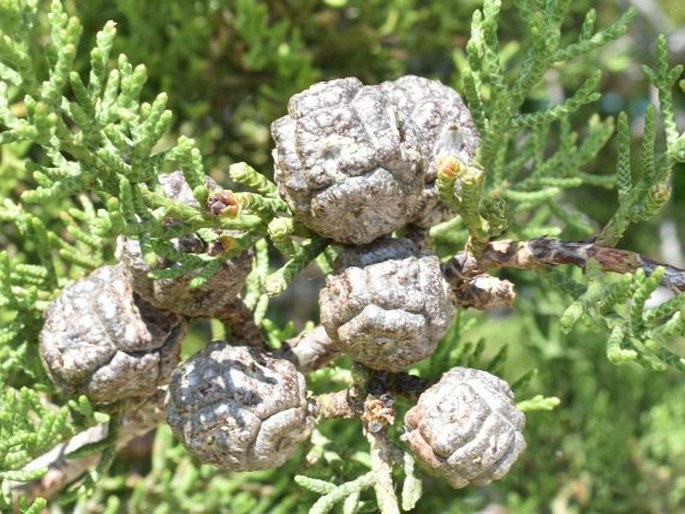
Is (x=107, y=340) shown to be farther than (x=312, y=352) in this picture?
No

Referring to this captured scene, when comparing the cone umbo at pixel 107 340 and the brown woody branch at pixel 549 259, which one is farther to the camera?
the cone umbo at pixel 107 340

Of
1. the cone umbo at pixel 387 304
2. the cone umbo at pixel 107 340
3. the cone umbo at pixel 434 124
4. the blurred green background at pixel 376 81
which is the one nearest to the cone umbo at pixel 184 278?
the cone umbo at pixel 107 340

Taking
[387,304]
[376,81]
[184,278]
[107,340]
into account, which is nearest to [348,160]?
[387,304]

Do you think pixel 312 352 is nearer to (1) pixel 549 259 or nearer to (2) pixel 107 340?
(2) pixel 107 340

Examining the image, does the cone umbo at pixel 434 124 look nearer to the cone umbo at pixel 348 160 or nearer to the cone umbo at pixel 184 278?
the cone umbo at pixel 348 160

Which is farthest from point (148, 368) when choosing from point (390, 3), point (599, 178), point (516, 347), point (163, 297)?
point (516, 347)

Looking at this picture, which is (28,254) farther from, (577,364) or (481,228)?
(577,364)
